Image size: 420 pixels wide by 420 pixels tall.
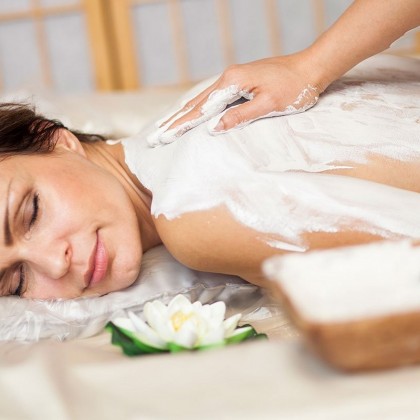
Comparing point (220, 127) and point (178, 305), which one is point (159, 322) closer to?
point (178, 305)

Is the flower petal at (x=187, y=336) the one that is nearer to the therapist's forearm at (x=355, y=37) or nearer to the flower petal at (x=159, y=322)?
the flower petal at (x=159, y=322)

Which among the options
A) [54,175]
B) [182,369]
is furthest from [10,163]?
[182,369]

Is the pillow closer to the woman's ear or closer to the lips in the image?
the lips

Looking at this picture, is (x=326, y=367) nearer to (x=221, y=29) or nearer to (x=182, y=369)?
(x=182, y=369)

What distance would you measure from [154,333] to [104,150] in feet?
2.04

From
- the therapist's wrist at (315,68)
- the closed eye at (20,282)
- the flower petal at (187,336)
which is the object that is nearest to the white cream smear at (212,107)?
the therapist's wrist at (315,68)

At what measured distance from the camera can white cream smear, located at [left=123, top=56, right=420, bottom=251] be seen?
114 centimetres

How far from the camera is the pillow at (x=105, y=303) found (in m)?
1.29

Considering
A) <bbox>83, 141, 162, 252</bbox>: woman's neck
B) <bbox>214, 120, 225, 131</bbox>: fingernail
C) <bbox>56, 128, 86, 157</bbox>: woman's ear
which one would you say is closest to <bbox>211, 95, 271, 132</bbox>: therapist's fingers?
<bbox>214, 120, 225, 131</bbox>: fingernail

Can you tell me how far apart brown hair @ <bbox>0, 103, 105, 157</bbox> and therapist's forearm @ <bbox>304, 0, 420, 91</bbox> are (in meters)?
0.53

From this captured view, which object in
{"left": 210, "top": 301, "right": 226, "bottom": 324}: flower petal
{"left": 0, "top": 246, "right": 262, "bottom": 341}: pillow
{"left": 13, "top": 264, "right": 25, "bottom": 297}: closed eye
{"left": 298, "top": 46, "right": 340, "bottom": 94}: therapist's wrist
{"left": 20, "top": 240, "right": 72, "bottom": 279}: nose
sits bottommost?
{"left": 0, "top": 246, "right": 262, "bottom": 341}: pillow

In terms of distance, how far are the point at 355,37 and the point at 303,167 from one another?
10.9 inches

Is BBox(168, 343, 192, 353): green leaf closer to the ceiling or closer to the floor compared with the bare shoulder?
closer to the floor

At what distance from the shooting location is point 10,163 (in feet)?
4.45
